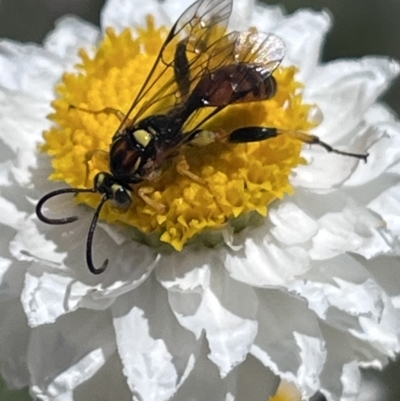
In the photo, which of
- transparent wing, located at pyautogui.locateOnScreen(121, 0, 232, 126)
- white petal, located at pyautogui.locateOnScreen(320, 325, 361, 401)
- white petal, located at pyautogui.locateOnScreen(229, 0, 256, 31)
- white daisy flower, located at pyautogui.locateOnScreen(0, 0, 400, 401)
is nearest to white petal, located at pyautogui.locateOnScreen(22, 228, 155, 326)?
white daisy flower, located at pyautogui.locateOnScreen(0, 0, 400, 401)

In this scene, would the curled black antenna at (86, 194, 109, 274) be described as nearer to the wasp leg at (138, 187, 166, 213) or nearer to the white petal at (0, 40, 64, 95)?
the wasp leg at (138, 187, 166, 213)

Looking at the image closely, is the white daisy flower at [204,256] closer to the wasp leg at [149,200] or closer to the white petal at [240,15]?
the wasp leg at [149,200]

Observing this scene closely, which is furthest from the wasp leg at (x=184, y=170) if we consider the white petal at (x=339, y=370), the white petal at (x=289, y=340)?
the white petal at (x=339, y=370)

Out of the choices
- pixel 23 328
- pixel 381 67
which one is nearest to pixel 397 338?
pixel 381 67

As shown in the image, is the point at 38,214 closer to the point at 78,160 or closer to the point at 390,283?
the point at 78,160

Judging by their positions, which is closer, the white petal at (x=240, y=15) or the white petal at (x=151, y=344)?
the white petal at (x=151, y=344)

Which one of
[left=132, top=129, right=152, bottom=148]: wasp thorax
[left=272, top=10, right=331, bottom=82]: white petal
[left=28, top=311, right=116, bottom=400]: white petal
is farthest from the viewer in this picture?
[left=272, top=10, right=331, bottom=82]: white petal
